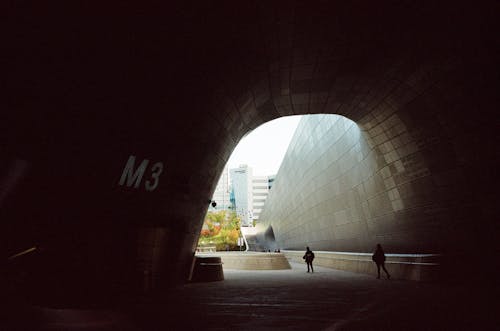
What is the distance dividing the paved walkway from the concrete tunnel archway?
71.9 inches

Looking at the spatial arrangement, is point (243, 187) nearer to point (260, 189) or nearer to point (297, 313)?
point (260, 189)

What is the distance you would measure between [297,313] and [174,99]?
6244 mm

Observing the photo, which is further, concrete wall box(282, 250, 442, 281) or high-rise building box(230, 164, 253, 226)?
high-rise building box(230, 164, 253, 226)

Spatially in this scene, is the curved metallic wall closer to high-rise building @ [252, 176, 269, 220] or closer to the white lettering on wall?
the white lettering on wall

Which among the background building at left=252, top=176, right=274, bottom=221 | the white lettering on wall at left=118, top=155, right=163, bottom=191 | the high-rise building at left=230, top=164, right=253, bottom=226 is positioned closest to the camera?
the white lettering on wall at left=118, top=155, right=163, bottom=191

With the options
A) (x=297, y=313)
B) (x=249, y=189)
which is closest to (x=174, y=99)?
(x=297, y=313)

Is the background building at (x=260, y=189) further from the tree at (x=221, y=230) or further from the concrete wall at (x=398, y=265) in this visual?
the concrete wall at (x=398, y=265)

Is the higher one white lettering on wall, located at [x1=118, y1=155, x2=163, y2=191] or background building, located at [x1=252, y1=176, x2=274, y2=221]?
background building, located at [x1=252, y1=176, x2=274, y2=221]

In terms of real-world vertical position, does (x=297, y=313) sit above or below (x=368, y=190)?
below

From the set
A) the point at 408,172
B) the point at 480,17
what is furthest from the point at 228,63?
the point at 408,172

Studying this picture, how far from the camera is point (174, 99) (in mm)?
8852

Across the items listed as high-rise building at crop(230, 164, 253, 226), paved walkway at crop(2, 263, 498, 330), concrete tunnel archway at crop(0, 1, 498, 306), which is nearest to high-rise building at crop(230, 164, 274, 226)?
high-rise building at crop(230, 164, 253, 226)

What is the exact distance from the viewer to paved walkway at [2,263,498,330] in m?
5.59

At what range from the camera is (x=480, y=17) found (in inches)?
308
